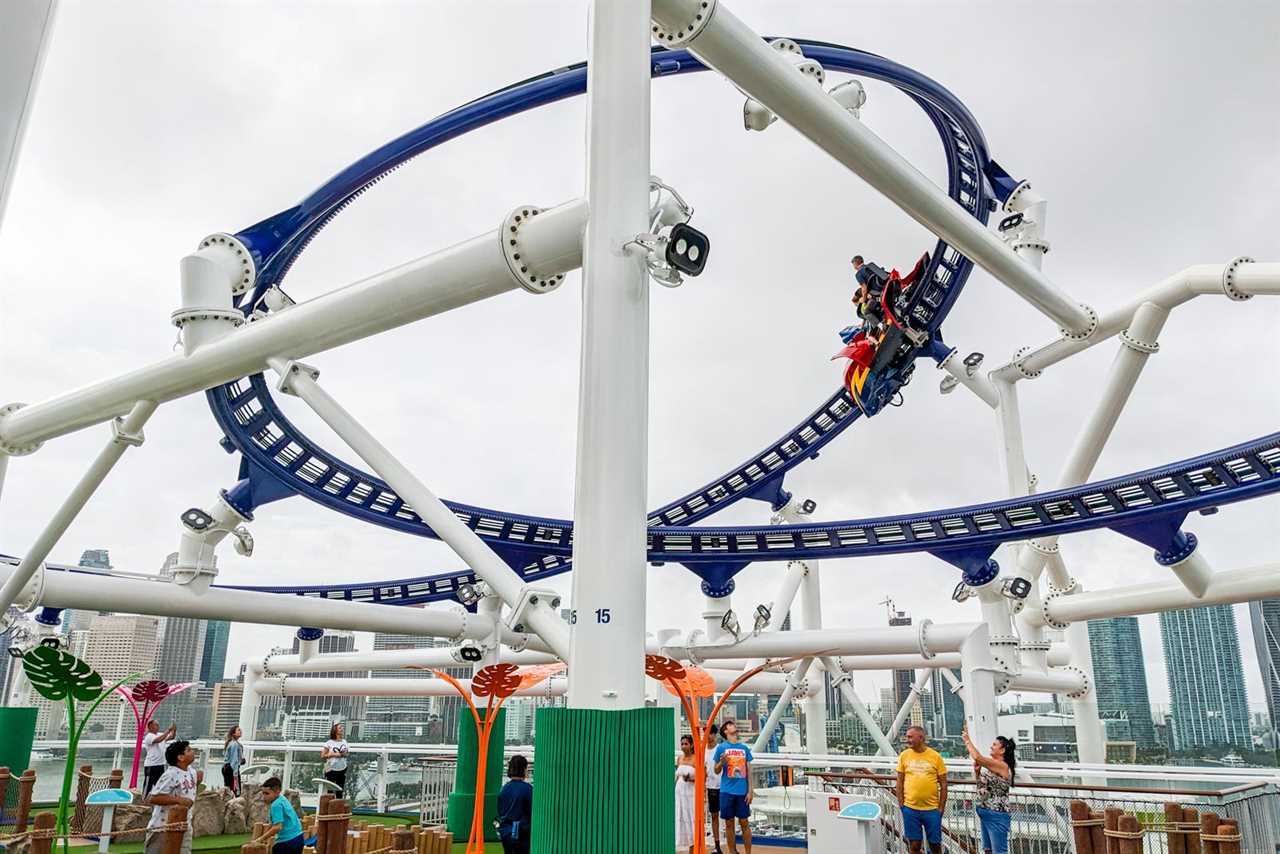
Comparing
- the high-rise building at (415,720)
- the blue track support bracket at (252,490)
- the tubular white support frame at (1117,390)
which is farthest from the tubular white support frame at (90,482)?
the tubular white support frame at (1117,390)

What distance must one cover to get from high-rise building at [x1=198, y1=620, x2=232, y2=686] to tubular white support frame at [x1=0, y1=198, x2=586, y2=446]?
14302mm

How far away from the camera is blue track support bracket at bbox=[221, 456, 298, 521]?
13.4 metres

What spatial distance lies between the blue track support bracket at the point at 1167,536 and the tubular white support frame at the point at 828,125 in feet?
11.7

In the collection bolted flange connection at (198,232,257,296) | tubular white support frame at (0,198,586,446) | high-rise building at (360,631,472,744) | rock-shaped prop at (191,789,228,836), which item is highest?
bolted flange connection at (198,232,257,296)

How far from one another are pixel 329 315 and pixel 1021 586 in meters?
9.82

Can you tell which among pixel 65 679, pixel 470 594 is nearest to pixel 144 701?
pixel 470 594

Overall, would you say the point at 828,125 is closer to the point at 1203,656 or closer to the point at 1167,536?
the point at 1167,536

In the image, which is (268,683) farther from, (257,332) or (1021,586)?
(1021,586)

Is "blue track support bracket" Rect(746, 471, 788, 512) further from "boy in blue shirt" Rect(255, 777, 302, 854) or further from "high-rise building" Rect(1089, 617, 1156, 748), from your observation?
"boy in blue shirt" Rect(255, 777, 302, 854)

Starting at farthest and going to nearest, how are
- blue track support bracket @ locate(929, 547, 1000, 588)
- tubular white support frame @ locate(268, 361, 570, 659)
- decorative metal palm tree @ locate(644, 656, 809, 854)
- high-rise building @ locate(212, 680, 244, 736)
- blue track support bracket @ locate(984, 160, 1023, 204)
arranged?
high-rise building @ locate(212, 680, 244, 736)
blue track support bracket @ locate(984, 160, 1023, 204)
blue track support bracket @ locate(929, 547, 1000, 588)
decorative metal palm tree @ locate(644, 656, 809, 854)
tubular white support frame @ locate(268, 361, 570, 659)

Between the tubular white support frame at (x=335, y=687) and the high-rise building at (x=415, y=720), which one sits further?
the tubular white support frame at (x=335, y=687)

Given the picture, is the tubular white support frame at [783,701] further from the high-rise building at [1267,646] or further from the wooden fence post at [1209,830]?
the high-rise building at [1267,646]

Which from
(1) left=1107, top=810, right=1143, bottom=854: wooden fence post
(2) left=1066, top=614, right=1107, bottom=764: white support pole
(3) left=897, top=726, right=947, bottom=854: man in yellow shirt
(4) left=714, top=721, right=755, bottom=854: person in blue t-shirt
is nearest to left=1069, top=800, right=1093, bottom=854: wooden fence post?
(1) left=1107, top=810, right=1143, bottom=854: wooden fence post

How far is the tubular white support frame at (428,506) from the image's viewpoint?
261 inches
